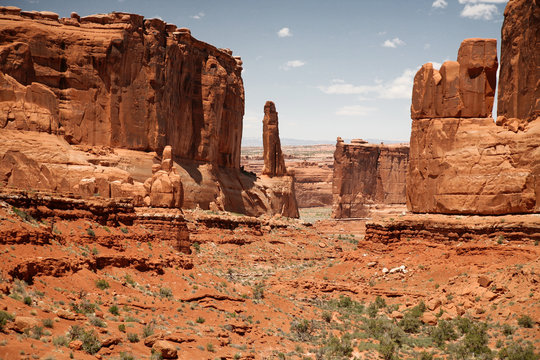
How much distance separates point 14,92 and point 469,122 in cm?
2805

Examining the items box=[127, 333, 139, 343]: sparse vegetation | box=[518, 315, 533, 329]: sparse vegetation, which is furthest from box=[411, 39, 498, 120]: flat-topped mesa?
box=[127, 333, 139, 343]: sparse vegetation

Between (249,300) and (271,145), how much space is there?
145 feet

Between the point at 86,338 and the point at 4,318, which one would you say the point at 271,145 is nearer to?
the point at 86,338

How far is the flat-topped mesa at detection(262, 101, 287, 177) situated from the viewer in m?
70.9

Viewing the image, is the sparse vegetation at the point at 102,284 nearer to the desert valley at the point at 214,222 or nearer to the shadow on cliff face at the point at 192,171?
the desert valley at the point at 214,222

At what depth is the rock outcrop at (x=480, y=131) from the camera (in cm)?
3412

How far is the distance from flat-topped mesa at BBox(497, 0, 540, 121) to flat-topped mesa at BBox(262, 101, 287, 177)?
121 ft

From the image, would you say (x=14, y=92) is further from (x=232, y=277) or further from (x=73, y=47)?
(x=232, y=277)

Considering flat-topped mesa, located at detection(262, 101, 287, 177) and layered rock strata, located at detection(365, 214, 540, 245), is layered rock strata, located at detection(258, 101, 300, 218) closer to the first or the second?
flat-topped mesa, located at detection(262, 101, 287, 177)

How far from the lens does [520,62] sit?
34.6 meters

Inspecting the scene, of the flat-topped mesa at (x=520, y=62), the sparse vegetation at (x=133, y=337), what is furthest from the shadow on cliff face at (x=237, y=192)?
the sparse vegetation at (x=133, y=337)

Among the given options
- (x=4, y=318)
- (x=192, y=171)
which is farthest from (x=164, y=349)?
(x=192, y=171)

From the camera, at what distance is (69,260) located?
21.4 metres

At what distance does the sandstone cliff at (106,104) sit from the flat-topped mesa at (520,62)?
1988 centimetres
